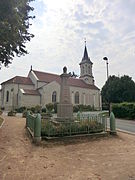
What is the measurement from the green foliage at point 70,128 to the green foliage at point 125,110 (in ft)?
51.0

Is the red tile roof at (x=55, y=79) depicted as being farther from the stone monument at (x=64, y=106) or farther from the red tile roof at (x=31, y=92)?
the stone monument at (x=64, y=106)

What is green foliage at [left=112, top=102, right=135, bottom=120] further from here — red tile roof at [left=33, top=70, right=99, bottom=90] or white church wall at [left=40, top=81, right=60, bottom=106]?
red tile roof at [left=33, top=70, right=99, bottom=90]

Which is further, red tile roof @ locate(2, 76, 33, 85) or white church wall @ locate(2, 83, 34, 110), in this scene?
red tile roof @ locate(2, 76, 33, 85)

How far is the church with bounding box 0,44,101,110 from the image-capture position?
45719 mm

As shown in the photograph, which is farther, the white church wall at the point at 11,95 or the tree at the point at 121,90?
the tree at the point at 121,90

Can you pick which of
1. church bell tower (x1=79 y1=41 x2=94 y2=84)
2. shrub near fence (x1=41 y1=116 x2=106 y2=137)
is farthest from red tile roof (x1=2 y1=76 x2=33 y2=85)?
shrub near fence (x1=41 y1=116 x2=106 y2=137)

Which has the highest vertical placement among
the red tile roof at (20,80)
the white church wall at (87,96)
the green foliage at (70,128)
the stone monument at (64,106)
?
the red tile roof at (20,80)

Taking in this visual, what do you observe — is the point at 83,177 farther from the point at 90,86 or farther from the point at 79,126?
the point at 90,86

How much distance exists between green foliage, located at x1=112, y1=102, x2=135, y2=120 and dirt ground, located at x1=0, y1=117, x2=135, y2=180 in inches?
623

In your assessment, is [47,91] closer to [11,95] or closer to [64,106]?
[11,95]

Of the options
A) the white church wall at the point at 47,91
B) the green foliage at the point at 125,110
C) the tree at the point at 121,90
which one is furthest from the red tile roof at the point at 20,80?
the green foliage at the point at 125,110

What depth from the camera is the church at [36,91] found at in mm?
45719

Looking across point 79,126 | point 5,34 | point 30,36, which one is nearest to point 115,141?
point 79,126

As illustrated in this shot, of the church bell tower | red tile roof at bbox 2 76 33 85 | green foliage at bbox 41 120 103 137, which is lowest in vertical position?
green foliage at bbox 41 120 103 137
